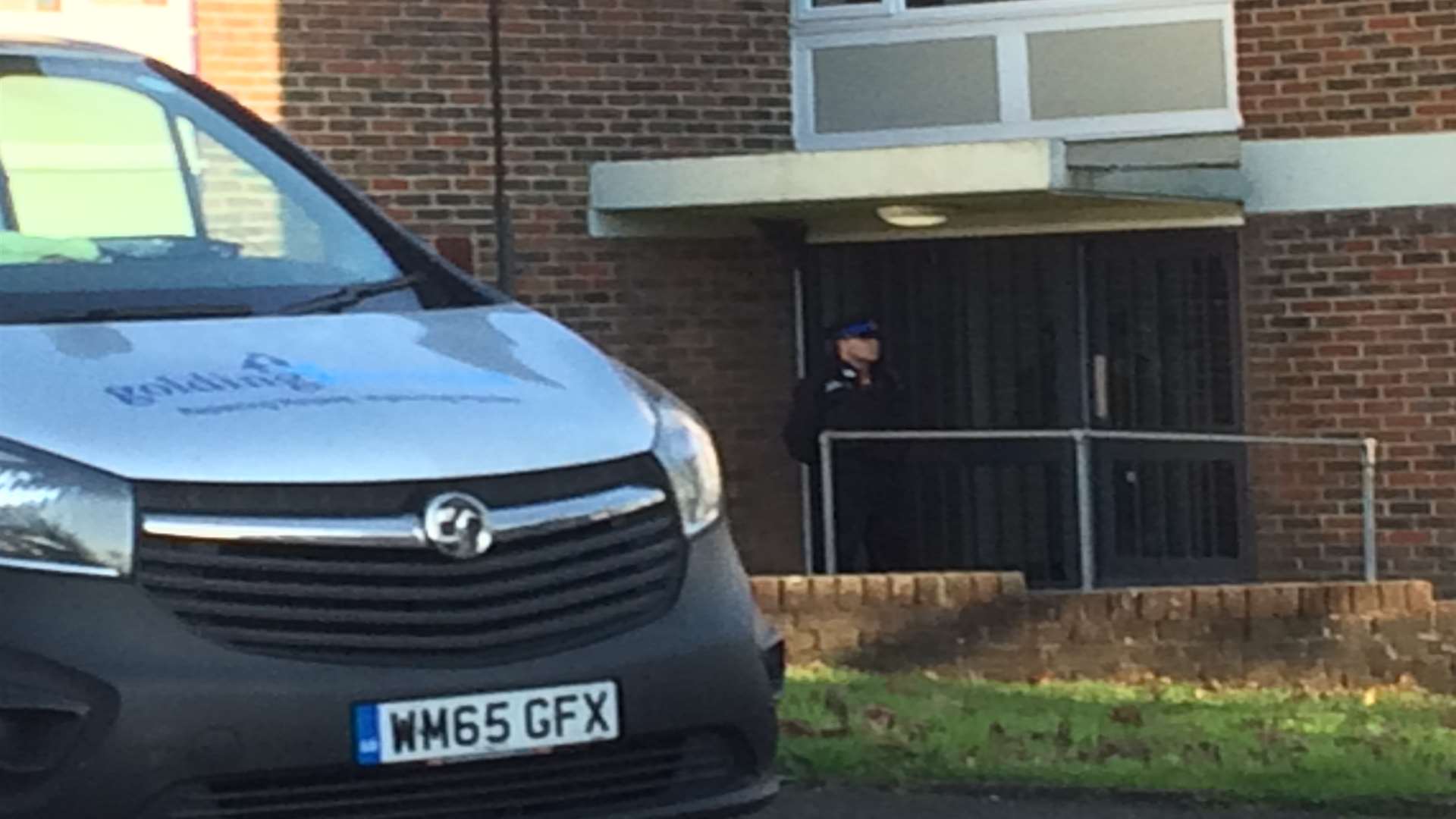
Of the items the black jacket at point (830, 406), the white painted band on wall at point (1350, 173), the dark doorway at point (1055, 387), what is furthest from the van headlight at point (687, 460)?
the dark doorway at point (1055, 387)

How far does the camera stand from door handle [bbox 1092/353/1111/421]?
1439cm

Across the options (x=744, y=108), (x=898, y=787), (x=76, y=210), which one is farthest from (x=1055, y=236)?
(x=76, y=210)

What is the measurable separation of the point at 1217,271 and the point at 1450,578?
6.73 feet

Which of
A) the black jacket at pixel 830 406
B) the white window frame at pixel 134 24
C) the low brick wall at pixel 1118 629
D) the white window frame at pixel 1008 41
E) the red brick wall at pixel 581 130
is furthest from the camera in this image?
the white window frame at pixel 1008 41

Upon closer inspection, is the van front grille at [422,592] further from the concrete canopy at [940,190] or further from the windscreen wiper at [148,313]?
the concrete canopy at [940,190]

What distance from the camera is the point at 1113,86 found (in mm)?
14023

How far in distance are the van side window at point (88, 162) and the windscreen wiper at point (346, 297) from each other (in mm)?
449

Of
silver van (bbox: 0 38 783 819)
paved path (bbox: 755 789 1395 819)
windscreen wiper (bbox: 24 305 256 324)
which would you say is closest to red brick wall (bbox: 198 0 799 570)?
paved path (bbox: 755 789 1395 819)

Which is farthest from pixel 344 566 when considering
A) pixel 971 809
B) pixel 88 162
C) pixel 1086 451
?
pixel 1086 451

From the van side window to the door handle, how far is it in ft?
30.0

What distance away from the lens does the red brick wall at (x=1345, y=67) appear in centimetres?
1313

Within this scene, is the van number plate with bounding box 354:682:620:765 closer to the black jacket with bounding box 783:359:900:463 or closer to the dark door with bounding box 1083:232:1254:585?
the black jacket with bounding box 783:359:900:463

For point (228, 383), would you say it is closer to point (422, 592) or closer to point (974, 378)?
point (422, 592)

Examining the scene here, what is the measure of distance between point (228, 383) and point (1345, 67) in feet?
31.6
